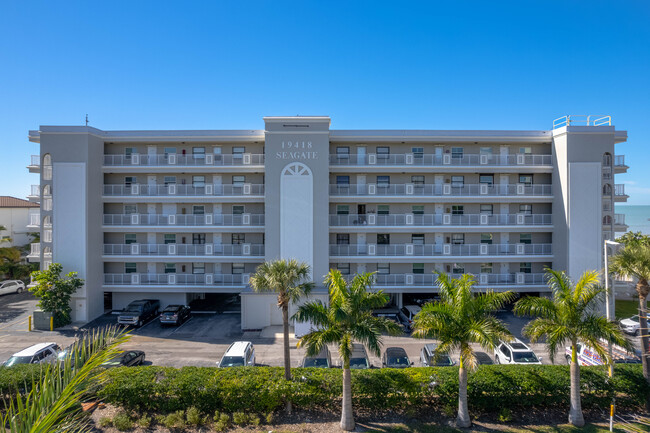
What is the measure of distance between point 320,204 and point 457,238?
12.0 meters

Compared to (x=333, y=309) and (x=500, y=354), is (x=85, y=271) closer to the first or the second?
(x=333, y=309)

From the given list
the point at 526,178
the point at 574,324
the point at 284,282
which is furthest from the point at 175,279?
the point at 526,178

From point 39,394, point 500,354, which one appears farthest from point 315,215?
point 39,394

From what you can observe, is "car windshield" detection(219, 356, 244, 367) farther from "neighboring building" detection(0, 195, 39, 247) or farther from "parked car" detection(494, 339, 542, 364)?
"neighboring building" detection(0, 195, 39, 247)

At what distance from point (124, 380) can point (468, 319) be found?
1369 centimetres

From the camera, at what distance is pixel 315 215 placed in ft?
87.6

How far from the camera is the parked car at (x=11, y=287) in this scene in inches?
1377

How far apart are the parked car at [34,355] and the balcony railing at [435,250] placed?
18146 millimetres

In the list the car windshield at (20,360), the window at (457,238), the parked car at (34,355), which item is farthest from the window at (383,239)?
the car windshield at (20,360)

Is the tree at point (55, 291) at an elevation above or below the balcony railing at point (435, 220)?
below

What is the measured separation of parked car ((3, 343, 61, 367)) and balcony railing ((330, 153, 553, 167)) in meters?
21.2

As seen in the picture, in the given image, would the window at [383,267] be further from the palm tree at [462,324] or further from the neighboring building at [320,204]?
the palm tree at [462,324]

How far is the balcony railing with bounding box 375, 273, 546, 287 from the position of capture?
28.5 metres

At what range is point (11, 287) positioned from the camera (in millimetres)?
35625
